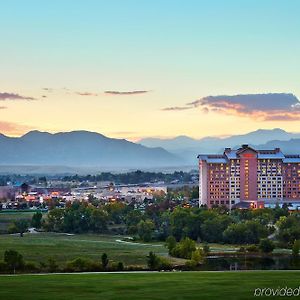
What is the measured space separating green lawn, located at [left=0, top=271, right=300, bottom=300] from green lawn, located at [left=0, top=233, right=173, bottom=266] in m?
12.1

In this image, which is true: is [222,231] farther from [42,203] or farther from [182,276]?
[42,203]

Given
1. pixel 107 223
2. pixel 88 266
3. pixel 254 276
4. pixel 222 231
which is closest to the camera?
pixel 254 276

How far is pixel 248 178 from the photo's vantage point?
11469cm

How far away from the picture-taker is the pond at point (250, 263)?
38.9m

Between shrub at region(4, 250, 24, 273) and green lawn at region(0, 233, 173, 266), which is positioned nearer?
shrub at region(4, 250, 24, 273)

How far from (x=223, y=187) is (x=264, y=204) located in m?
10.6

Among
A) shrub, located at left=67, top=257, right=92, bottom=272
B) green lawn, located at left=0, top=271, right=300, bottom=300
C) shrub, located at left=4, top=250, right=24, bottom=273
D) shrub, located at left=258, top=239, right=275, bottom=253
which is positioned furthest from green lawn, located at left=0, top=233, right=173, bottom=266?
green lawn, located at left=0, top=271, right=300, bottom=300

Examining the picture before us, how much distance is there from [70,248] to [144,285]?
1054 inches

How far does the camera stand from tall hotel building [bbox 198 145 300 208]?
4437 inches

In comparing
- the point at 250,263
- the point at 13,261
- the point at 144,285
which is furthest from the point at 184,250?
the point at 144,285

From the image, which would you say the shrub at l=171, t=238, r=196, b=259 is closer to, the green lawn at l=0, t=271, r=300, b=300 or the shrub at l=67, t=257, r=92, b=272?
the shrub at l=67, t=257, r=92, b=272

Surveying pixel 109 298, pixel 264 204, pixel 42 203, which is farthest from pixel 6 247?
pixel 42 203

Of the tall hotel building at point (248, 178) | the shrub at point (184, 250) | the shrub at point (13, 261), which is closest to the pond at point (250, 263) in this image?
the shrub at point (184, 250)

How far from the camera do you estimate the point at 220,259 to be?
4512 centimetres
